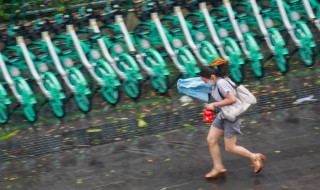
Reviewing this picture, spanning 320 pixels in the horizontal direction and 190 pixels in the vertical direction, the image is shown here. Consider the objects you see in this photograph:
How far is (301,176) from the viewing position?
813 centimetres

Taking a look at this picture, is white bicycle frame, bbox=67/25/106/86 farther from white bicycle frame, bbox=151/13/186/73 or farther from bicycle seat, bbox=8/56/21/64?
white bicycle frame, bbox=151/13/186/73

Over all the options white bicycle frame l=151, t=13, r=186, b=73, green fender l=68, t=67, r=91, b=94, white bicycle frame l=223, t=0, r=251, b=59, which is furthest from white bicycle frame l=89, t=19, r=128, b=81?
white bicycle frame l=223, t=0, r=251, b=59

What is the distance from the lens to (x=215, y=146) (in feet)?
27.1

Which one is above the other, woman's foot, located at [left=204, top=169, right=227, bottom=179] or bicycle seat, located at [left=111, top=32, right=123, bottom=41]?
bicycle seat, located at [left=111, top=32, right=123, bottom=41]

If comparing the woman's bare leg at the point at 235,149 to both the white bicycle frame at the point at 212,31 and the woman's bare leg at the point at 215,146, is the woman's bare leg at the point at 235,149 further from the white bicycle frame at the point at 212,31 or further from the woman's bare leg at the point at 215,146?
the white bicycle frame at the point at 212,31

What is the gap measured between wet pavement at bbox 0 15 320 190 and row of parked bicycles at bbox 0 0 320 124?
0.27 m

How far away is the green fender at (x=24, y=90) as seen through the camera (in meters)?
10.9

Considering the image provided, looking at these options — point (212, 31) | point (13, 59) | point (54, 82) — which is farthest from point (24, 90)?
point (212, 31)

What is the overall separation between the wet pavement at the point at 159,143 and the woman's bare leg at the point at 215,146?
0.19 meters

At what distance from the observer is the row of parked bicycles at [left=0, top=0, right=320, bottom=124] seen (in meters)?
11.1

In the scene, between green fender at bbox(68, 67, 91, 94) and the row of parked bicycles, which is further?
the row of parked bicycles

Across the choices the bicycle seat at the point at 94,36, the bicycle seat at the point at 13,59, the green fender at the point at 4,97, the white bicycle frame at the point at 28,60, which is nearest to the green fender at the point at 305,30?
the bicycle seat at the point at 94,36

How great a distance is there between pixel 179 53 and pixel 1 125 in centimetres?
319

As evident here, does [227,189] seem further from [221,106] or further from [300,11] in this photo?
[300,11]
